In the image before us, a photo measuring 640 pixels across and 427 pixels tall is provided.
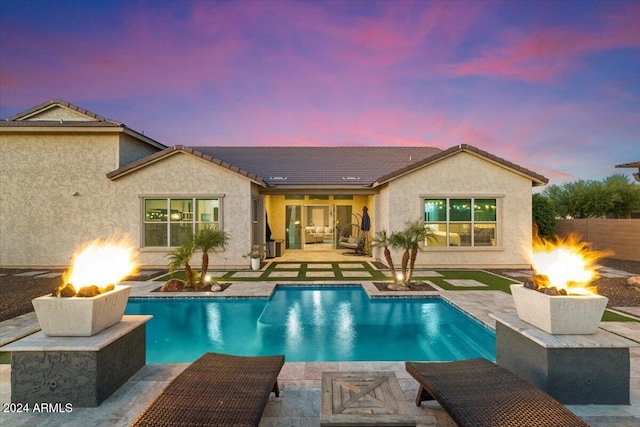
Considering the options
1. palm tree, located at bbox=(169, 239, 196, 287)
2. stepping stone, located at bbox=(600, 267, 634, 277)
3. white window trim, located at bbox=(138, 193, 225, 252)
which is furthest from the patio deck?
white window trim, located at bbox=(138, 193, 225, 252)

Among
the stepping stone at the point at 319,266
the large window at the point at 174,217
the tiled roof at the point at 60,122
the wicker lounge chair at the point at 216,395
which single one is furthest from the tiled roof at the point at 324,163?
the wicker lounge chair at the point at 216,395

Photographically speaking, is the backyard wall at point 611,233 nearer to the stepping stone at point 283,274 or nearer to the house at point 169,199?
the house at point 169,199

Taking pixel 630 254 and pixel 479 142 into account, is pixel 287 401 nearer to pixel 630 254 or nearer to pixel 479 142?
pixel 630 254

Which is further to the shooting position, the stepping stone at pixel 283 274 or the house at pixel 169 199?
the house at pixel 169 199

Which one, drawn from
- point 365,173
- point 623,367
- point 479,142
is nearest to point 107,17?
point 365,173

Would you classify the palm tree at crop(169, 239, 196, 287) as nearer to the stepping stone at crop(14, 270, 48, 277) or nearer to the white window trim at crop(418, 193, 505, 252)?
the stepping stone at crop(14, 270, 48, 277)

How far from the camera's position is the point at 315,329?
6590 millimetres

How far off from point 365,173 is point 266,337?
38.9 ft

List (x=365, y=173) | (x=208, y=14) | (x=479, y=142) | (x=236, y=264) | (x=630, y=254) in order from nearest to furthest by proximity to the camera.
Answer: (x=236, y=264) < (x=208, y=14) < (x=630, y=254) < (x=365, y=173) < (x=479, y=142)

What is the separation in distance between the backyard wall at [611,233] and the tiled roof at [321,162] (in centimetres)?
837

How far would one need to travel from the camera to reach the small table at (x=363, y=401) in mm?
2316

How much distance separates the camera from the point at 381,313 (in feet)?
24.8

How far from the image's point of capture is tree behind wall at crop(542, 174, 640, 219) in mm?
22672

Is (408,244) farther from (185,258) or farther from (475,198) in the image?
(185,258)
